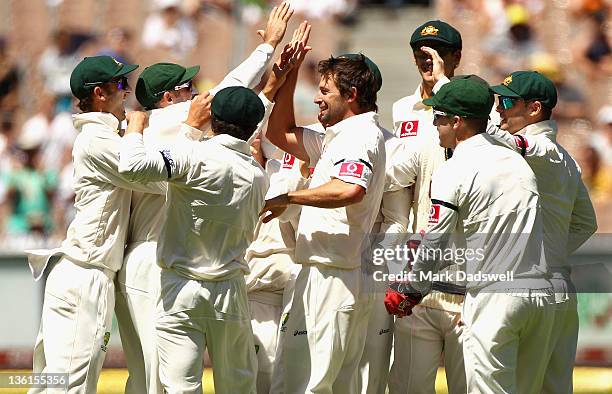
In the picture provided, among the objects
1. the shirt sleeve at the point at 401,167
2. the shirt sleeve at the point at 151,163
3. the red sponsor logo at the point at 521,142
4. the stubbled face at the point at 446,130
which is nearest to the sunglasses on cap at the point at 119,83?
the shirt sleeve at the point at 151,163

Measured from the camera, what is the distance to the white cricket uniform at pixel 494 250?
640cm

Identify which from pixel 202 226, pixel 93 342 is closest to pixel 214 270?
pixel 202 226

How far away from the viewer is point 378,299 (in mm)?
7344

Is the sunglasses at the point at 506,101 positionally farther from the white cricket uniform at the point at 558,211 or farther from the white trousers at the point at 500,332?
the white trousers at the point at 500,332

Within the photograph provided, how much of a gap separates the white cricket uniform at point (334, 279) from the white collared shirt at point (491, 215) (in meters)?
0.60

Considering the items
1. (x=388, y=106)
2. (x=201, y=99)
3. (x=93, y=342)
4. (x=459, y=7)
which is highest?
(x=459, y=7)

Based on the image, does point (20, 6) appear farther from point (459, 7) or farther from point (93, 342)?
point (93, 342)

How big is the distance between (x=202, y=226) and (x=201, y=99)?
2.52 ft

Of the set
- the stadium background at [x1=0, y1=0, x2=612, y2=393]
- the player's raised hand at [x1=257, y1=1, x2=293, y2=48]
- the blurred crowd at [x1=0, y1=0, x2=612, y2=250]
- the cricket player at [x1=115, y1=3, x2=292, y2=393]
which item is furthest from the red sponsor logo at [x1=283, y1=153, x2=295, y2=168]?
the blurred crowd at [x1=0, y1=0, x2=612, y2=250]

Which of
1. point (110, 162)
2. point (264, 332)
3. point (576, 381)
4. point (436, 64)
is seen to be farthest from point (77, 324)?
point (576, 381)

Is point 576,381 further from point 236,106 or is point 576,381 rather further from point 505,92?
point 236,106

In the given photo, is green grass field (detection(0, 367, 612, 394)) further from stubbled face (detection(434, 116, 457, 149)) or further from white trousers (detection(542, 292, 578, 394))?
stubbled face (detection(434, 116, 457, 149))

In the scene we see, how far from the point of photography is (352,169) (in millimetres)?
6801

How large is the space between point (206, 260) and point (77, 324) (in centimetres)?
97
